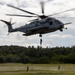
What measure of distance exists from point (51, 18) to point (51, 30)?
101 inches

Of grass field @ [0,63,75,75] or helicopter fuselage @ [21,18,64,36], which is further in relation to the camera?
grass field @ [0,63,75,75]

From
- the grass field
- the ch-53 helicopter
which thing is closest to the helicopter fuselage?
the ch-53 helicopter

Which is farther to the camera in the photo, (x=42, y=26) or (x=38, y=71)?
(x=38, y=71)

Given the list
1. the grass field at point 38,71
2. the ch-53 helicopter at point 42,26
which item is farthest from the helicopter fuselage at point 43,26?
the grass field at point 38,71

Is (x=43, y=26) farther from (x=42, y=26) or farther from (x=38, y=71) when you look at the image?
(x=38, y=71)

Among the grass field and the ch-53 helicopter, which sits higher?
the ch-53 helicopter

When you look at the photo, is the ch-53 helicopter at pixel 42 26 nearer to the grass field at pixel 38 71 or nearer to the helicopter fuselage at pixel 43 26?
the helicopter fuselage at pixel 43 26

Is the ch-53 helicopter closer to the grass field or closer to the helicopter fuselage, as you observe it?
the helicopter fuselage

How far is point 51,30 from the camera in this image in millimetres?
60969

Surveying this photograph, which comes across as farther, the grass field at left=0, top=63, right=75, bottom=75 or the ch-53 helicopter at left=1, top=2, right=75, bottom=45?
the grass field at left=0, top=63, right=75, bottom=75

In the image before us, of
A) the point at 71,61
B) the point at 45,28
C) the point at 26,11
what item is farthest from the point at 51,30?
the point at 71,61

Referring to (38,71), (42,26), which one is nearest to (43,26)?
(42,26)

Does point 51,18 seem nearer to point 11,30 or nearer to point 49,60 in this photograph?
point 11,30

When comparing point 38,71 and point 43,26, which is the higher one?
point 43,26
